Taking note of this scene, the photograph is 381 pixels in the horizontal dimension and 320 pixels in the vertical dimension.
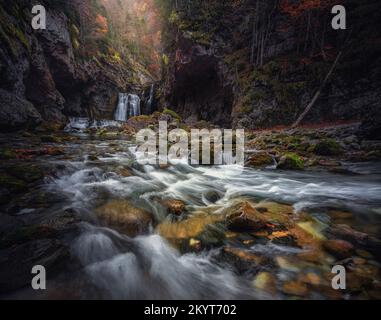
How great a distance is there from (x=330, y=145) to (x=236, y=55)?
1315 centimetres

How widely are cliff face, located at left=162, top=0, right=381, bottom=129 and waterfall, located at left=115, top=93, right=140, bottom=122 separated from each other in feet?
22.2

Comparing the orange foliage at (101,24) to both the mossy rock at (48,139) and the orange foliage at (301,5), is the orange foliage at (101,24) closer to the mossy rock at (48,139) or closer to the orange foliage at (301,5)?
the orange foliage at (301,5)

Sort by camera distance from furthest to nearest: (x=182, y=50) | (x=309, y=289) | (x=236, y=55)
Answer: (x=182, y=50), (x=236, y=55), (x=309, y=289)

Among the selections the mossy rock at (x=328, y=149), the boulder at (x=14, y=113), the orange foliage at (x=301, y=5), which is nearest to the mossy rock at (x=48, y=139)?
the boulder at (x=14, y=113)

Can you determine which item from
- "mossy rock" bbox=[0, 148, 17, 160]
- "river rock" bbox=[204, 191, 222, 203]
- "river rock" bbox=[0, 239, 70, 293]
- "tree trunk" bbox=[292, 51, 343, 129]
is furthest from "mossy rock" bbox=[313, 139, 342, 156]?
"mossy rock" bbox=[0, 148, 17, 160]

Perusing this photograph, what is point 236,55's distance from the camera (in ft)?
57.0

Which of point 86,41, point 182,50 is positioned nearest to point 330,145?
point 182,50

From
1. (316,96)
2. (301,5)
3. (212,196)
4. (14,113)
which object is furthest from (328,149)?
(14,113)

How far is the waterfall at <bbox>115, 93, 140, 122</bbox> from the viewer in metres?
25.6

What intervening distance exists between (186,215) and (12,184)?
3.09 metres

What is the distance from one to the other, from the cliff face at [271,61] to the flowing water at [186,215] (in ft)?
26.0

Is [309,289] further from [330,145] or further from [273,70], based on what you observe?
[273,70]

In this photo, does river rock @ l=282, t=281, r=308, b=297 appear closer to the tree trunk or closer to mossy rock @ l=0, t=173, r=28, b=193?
mossy rock @ l=0, t=173, r=28, b=193

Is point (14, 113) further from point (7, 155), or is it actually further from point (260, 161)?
point (260, 161)
